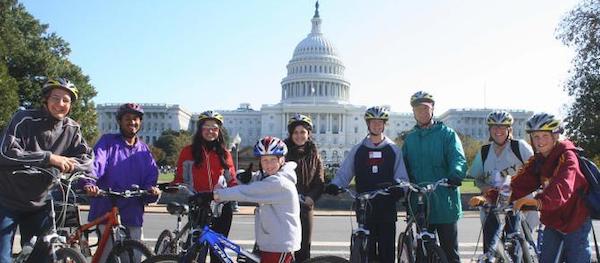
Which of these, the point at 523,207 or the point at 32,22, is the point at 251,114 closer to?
the point at 32,22

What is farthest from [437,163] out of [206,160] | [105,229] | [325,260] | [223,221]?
[105,229]

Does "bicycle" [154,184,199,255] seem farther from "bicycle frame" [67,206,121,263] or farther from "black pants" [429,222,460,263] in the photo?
"black pants" [429,222,460,263]

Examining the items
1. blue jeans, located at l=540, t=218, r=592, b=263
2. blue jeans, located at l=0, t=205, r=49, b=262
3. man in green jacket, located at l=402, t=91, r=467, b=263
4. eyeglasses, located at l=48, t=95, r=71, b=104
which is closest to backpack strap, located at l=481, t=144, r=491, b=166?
man in green jacket, located at l=402, t=91, r=467, b=263

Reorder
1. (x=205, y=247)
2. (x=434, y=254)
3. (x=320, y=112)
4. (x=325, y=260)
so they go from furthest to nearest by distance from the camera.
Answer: (x=320, y=112)
(x=434, y=254)
(x=325, y=260)
(x=205, y=247)

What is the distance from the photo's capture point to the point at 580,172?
5.48m

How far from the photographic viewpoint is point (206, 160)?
Answer: 6848 millimetres

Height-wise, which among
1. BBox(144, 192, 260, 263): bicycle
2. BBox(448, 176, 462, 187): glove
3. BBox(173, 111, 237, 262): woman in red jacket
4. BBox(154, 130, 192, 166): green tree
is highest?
BBox(154, 130, 192, 166): green tree

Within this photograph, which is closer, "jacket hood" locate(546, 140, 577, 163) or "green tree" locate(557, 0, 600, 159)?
"jacket hood" locate(546, 140, 577, 163)

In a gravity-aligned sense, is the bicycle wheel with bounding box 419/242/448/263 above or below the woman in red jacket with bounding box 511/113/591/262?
below

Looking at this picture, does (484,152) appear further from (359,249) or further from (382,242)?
(359,249)

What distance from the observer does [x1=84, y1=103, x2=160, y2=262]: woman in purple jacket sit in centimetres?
631

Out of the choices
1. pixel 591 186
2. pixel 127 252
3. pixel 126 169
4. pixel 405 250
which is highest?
pixel 126 169

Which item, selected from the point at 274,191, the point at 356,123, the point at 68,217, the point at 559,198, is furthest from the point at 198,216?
the point at 356,123

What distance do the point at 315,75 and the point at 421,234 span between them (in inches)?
4788
